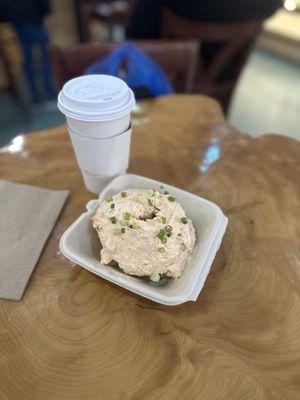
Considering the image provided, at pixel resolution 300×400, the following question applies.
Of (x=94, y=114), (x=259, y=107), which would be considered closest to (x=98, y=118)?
(x=94, y=114)

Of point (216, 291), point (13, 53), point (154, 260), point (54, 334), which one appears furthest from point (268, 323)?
point (13, 53)

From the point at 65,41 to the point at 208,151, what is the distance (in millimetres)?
1976

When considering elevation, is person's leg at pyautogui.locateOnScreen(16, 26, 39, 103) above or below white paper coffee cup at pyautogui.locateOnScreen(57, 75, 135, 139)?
below

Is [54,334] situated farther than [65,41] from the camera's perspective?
No

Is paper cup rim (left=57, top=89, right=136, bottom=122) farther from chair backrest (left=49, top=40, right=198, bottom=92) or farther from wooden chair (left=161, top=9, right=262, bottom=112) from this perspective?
wooden chair (left=161, top=9, right=262, bottom=112)

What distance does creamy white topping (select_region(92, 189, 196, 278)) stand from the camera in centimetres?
55

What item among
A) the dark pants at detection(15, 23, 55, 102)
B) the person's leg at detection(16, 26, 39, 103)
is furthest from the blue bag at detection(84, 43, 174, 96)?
the person's leg at detection(16, 26, 39, 103)

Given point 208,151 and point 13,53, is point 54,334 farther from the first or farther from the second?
point 13,53

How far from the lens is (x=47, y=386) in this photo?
488 millimetres

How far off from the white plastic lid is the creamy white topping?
16 cm

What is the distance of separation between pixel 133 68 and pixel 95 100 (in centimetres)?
54

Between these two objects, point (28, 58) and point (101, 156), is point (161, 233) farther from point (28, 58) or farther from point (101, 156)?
point (28, 58)

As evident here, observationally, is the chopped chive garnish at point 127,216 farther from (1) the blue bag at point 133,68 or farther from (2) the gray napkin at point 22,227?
(1) the blue bag at point 133,68

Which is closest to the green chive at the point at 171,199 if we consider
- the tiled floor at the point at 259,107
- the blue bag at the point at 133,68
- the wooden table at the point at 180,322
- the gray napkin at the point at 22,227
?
the wooden table at the point at 180,322
